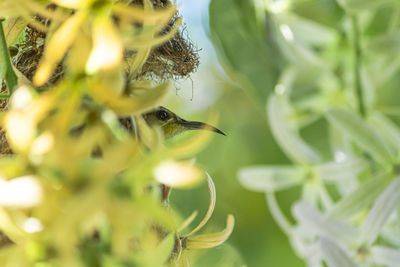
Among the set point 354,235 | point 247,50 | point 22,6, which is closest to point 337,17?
point 247,50

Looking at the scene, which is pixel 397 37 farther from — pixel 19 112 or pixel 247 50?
pixel 19 112

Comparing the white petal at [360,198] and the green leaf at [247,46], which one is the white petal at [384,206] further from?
the green leaf at [247,46]

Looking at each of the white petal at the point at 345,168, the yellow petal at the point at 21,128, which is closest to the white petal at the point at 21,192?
the yellow petal at the point at 21,128

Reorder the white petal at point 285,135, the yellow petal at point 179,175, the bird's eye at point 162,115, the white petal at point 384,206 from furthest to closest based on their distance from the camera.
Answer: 1. the white petal at point 285,135
2. the white petal at point 384,206
3. the bird's eye at point 162,115
4. the yellow petal at point 179,175

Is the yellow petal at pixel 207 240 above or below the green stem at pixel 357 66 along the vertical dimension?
above

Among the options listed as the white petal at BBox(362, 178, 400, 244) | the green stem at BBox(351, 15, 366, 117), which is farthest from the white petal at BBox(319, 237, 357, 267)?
the green stem at BBox(351, 15, 366, 117)

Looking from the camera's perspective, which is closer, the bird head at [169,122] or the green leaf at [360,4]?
the bird head at [169,122]

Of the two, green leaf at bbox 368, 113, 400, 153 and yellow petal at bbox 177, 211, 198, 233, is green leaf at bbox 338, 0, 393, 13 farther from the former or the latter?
yellow petal at bbox 177, 211, 198, 233
